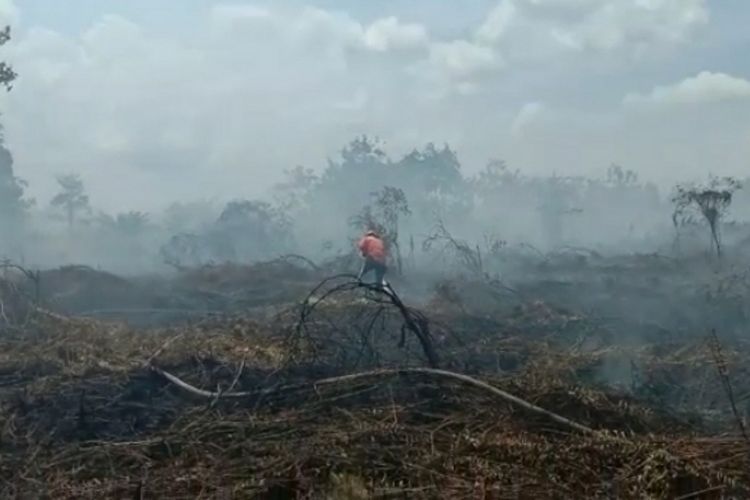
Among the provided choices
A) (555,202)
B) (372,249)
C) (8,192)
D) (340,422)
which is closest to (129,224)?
(8,192)

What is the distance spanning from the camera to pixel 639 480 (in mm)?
5586

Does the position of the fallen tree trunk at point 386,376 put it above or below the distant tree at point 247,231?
below

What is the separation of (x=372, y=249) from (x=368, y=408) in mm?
7495

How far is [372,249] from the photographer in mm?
14961

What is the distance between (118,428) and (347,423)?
2.14 metres

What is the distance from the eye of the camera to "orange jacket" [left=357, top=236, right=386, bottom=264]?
49.0ft

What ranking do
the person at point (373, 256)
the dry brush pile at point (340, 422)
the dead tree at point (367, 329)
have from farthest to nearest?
the person at point (373, 256) → the dead tree at point (367, 329) → the dry brush pile at point (340, 422)

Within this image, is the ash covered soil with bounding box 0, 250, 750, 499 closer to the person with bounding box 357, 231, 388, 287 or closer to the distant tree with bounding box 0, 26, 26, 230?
the person with bounding box 357, 231, 388, 287

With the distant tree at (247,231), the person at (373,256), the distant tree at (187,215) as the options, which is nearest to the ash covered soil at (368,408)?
the person at (373,256)

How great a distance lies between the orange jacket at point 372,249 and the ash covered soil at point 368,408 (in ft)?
3.73

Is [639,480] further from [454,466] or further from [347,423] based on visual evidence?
[347,423]

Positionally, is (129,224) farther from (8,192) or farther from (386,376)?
(386,376)

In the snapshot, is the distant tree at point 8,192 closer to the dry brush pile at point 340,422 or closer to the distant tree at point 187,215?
the distant tree at point 187,215

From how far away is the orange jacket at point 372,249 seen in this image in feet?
49.0
